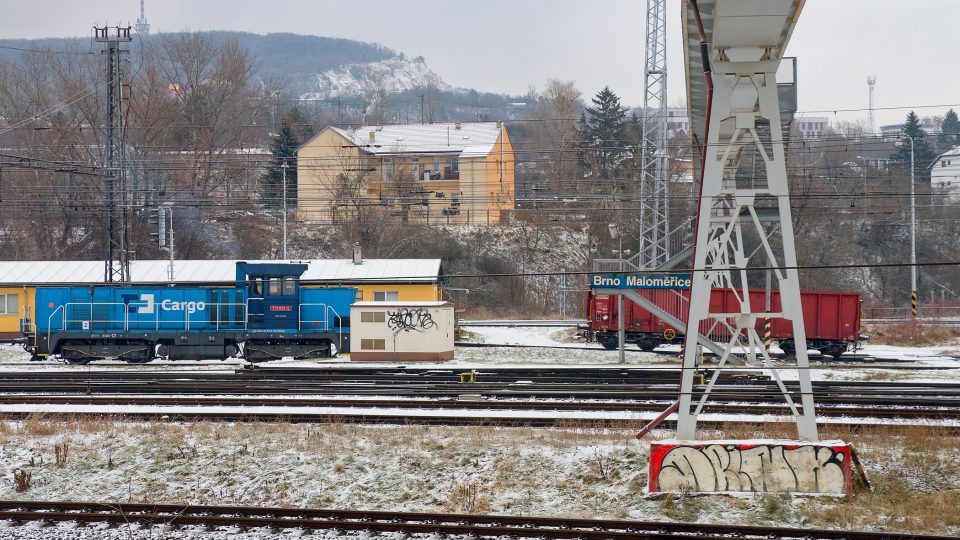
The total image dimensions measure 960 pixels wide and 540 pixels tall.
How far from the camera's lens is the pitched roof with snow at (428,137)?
2793 inches

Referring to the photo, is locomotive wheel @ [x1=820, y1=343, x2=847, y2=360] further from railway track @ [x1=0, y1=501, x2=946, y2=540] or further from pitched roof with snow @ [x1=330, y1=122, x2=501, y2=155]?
pitched roof with snow @ [x1=330, y1=122, x2=501, y2=155]

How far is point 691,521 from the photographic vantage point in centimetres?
1269

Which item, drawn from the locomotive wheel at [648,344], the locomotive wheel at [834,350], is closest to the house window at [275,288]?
the locomotive wheel at [648,344]

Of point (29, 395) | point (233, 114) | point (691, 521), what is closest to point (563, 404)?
point (691, 521)

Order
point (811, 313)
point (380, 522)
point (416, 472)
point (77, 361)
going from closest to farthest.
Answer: point (380, 522) → point (416, 472) → point (77, 361) → point (811, 313)

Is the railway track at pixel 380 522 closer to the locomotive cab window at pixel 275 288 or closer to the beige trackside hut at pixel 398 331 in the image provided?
the beige trackside hut at pixel 398 331

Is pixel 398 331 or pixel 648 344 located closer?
pixel 398 331

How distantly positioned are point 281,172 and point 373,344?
4014 cm

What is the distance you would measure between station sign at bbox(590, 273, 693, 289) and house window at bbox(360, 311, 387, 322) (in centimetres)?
814

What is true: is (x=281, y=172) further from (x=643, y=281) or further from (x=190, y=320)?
(x=643, y=281)

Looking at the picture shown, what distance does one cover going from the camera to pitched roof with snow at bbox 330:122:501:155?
70938 millimetres

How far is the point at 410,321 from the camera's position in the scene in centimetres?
3127

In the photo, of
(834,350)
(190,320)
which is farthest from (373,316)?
(834,350)

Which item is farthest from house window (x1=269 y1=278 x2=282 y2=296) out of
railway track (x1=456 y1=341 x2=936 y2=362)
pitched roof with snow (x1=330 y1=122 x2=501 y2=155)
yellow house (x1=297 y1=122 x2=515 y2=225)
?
pitched roof with snow (x1=330 y1=122 x2=501 y2=155)
